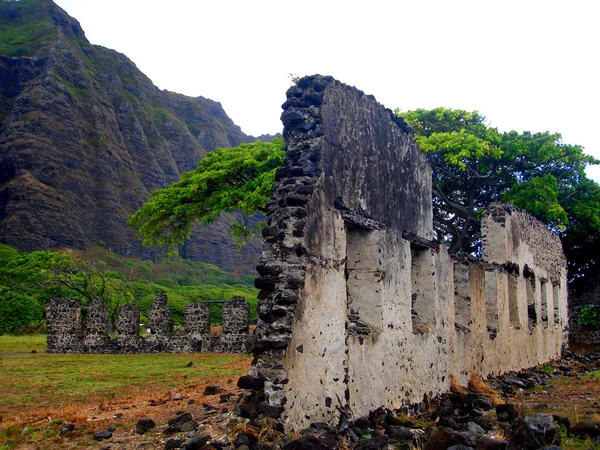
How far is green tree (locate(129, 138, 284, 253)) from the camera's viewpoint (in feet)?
61.0

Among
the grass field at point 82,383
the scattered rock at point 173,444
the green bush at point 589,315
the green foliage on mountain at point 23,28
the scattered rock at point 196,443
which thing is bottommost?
the grass field at point 82,383

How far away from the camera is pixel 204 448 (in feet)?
18.5

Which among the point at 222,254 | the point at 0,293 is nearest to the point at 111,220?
the point at 222,254

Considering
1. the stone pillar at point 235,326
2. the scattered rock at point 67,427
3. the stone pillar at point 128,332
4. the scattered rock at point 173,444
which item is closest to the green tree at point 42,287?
the stone pillar at point 128,332

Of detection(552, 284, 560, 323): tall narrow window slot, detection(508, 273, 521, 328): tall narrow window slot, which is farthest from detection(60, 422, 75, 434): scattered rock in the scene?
detection(552, 284, 560, 323): tall narrow window slot

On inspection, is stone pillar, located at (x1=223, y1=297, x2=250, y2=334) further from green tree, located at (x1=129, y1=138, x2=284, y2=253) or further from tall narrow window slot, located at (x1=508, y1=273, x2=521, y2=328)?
tall narrow window slot, located at (x1=508, y1=273, x2=521, y2=328)

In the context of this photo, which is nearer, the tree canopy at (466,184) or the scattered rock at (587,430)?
the scattered rock at (587,430)

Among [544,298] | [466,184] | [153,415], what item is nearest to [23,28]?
[466,184]

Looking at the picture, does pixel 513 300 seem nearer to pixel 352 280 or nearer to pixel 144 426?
pixel 352 280

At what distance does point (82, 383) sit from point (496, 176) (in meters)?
16.6

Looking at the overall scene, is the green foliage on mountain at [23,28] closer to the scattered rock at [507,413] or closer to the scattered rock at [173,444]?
the scattered rock at [507,413]

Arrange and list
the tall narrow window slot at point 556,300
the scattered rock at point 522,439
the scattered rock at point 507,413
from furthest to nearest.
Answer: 1. the tall narrow window slot at point 556,300
2. the scattered rock at point 507,413
3. the scattered rock at point 522,439

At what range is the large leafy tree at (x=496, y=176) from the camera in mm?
21891

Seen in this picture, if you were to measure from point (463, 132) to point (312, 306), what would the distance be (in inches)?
704
